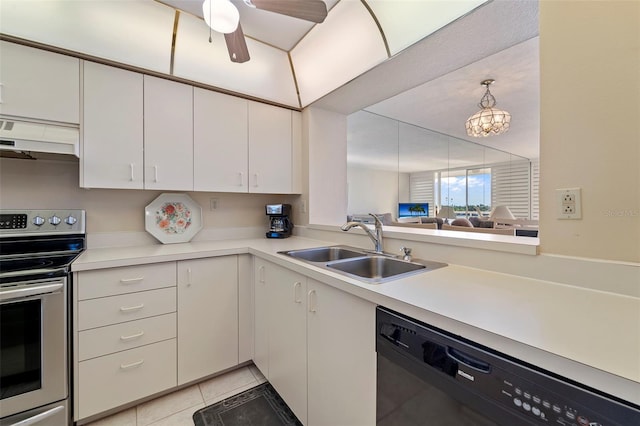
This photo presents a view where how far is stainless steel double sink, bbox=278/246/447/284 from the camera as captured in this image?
1.32 meters

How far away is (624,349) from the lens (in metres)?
0.53

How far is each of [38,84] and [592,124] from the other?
2.59 metres

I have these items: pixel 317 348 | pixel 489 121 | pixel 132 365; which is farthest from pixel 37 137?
pixel 489 121

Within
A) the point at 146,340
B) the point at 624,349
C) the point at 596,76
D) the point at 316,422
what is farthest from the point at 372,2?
the point at 146,340

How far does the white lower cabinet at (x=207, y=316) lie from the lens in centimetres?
165

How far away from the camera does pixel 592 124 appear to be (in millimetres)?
887

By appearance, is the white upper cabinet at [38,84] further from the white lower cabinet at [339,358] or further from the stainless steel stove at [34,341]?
the white lower cabinet at [339,358]

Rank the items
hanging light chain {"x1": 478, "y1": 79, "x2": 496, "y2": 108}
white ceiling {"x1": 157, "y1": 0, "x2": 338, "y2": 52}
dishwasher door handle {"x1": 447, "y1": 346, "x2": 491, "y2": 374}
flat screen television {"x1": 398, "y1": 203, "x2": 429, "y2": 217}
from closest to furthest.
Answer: dishwasher door handle {"x1": 447, "y1": 346, "x2": 491, "y2": 374}, white ceiling {"x1": 157, "y1": 0, "x2": 338, "y2": 52}, hanging light chain {"x1": 478, "y1": 79, "x2": 496, "y2": 108}, flat screen television {"x1": 398, "y1": 203, "x2": 429, "y2": 217}

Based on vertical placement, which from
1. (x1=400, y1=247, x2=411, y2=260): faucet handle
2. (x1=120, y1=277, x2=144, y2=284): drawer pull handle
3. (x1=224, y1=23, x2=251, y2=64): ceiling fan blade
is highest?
(x1=224, y1=23, x2=251, y2=64): ceiling fan blade

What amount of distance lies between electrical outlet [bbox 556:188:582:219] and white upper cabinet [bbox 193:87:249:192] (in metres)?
1.95

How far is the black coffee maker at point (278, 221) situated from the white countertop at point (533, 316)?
1.21 meters

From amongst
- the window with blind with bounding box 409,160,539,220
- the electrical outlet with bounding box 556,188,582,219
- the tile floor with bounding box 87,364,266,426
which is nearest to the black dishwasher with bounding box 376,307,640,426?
the electrical outlet with bounding box 556,188,582,219

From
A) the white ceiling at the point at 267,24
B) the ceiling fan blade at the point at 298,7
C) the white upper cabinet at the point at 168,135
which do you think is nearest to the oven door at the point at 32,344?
the white upper cabinet at the point at 168,135

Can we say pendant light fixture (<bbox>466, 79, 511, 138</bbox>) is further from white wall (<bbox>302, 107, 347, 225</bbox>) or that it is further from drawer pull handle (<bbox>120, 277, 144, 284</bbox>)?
drawer pull handle (<bbox>120, 277, 144, 284</bbox>)
